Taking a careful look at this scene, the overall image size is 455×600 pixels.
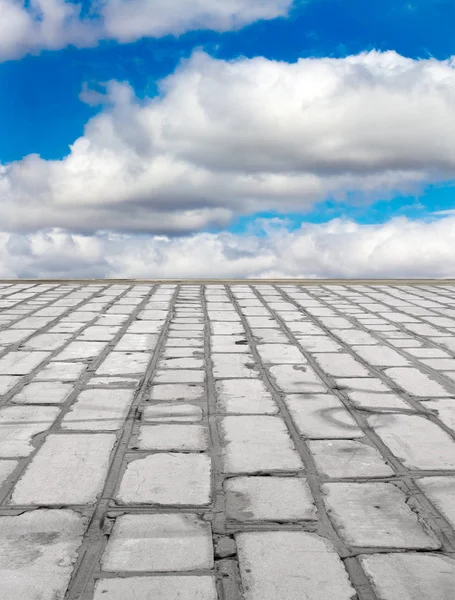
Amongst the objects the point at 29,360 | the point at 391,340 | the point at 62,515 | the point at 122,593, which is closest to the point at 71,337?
the point at 29,360

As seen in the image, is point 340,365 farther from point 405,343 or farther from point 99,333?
point 99,333

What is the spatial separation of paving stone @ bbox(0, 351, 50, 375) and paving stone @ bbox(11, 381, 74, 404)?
358 millimetres

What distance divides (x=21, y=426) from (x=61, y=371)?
1.08 m

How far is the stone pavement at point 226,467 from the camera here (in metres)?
1.65

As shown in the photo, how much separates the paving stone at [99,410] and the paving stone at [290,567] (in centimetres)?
122

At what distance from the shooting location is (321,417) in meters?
3.00

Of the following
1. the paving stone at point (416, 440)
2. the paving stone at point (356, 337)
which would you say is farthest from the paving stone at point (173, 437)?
the paving stone at point (356, 337)

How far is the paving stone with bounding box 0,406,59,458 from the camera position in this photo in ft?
8.43

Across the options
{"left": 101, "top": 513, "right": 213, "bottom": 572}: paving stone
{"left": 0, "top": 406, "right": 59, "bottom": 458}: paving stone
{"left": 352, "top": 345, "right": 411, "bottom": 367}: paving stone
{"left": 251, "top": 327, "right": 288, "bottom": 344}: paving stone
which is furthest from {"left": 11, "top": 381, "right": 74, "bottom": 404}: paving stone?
{"left": 352, "top": 345, "right": 411, "bottom": 367}: paving stone

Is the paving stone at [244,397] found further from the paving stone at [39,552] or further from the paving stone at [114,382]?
the paving stone at [39,552]

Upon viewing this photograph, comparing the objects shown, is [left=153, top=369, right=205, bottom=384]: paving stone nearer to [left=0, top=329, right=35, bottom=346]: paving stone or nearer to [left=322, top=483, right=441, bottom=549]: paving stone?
[left=322, top=483, right=441, bottom=549]: paving stone

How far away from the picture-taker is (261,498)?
2.09 metres

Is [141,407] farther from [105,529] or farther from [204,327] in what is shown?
[204,327]

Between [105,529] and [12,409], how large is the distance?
1.48 meters
